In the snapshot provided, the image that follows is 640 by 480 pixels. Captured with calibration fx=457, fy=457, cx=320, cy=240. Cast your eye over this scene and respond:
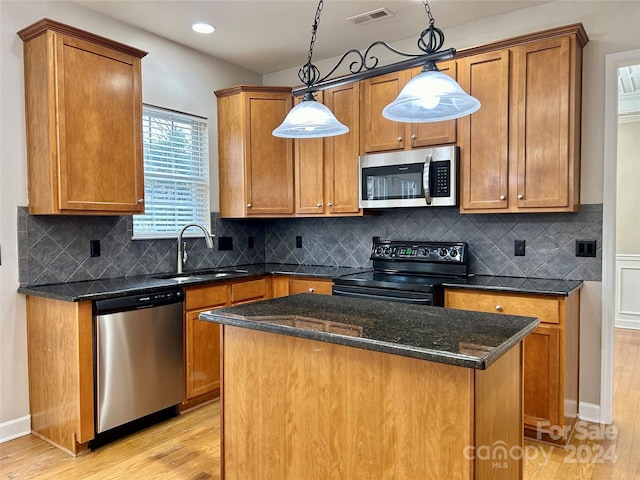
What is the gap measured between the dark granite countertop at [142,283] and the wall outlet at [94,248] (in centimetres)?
19

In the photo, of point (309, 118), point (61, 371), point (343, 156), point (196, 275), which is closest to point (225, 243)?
point (196, 275)

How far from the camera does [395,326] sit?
5.48 ft

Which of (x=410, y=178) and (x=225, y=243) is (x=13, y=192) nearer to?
(x=225, y=243)

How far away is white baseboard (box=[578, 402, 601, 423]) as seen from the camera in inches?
121

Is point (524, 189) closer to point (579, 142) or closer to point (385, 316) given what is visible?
point (579, 142)

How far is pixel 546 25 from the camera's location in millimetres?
3168

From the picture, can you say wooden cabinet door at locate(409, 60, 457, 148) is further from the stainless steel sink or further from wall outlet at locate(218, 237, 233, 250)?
wall outlet at locate(218, 237, 233, 250)

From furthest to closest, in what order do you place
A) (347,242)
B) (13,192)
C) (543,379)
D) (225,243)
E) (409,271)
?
(225,243) < (347,242) < (409,271) < (13,192) < (543,379)

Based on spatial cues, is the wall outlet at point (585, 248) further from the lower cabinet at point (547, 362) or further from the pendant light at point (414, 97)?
the pendant light at point (414, 97)

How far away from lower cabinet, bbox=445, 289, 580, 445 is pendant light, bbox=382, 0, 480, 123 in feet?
4.61

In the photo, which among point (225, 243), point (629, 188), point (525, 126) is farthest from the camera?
point (629, 188)

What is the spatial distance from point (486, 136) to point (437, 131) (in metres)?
0.35

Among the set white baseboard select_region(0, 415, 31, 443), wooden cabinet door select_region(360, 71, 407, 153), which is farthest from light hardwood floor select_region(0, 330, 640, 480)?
wooden cabinet door select_region(360, 71, 407, 153)

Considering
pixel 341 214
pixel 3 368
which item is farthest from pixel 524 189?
pixel 3 368
